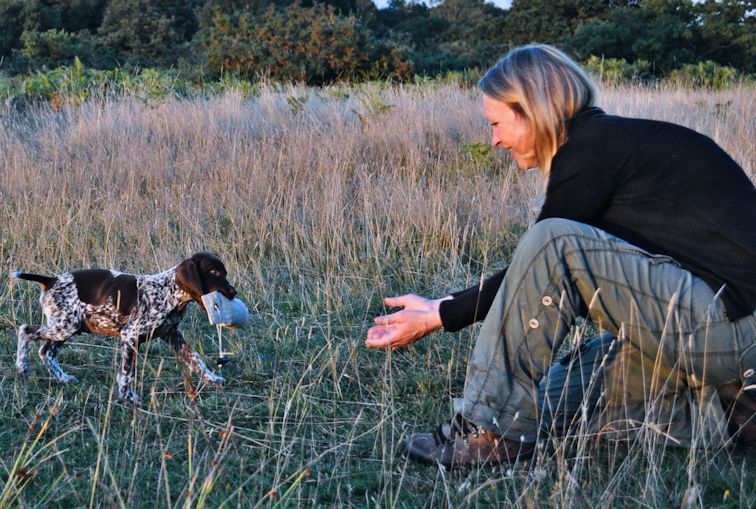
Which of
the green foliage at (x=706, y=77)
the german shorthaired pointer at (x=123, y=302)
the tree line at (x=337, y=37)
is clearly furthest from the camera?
the tree line at (x=337, y=37)

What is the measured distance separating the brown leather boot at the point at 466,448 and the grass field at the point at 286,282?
5 centimetres

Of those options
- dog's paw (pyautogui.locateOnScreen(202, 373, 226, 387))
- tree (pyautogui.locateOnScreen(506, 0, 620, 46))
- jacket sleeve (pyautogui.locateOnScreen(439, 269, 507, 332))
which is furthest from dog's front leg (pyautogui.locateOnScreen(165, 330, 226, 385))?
tree (pyautogui.locateOnScreen(506, 0, 620, 46))

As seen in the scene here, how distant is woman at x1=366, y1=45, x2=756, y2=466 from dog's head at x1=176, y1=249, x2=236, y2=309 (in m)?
0.87

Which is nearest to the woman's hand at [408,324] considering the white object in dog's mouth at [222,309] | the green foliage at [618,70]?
the white object in dog's mouth at [222,309]

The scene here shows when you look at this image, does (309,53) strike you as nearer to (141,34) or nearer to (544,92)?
(141,34)

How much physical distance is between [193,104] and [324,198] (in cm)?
397

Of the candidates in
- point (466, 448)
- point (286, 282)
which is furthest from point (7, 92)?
point (466, 448)

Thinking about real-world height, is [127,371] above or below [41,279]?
below

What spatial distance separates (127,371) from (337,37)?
43.4ft

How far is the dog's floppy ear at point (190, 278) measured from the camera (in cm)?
316

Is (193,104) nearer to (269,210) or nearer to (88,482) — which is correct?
(269,210)

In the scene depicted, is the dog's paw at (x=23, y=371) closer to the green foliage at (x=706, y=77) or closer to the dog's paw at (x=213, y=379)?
the dog's paw at (x=213, y=379)

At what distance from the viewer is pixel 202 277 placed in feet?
10.5

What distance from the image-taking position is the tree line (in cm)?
1572
